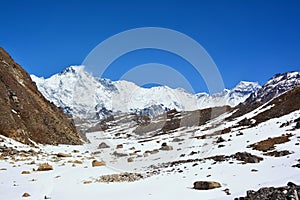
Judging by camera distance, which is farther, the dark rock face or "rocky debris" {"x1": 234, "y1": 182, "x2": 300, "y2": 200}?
the dark rock face

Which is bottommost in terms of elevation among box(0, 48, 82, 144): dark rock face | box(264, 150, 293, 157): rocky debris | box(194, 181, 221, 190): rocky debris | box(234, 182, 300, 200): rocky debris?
box(234, 182, 300, 200): rocky debris

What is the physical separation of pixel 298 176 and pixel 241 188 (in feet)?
10.4

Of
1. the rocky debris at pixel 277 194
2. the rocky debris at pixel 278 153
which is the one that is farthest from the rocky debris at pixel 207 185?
the rocky debris at pixel 278 153

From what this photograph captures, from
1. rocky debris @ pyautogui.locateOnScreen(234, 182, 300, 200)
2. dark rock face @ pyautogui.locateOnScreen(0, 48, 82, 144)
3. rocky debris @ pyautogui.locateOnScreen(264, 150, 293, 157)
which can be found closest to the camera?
rocky debris @ pyautogui.locateOnScreen(234, 182, 300, 200)

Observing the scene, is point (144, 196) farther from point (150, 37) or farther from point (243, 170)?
point (150, 37)

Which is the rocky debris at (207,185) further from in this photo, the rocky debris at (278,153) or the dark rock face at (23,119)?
the dark rock face at (23,119)

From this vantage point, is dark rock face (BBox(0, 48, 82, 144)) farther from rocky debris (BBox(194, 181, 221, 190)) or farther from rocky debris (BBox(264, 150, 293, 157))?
rocky debris (BBox(264, 150, 293, 157))

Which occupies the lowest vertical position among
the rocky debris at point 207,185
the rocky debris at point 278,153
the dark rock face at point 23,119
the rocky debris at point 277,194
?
the rocky debris at point 277,194

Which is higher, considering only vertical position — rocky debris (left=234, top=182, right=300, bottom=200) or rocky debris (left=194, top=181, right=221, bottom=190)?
rocky debris (left=194, top=181, right=221, bottom=190)

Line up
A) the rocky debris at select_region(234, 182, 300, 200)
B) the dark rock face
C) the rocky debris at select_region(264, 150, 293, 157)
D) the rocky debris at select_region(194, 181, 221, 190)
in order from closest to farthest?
the rocky debris at select_region(234, 182, 300, 200) < the rocky debris at select_region(194, 181, 221, 190) < the rocky debris at select_region(264, 150, 293, 157) < the dark rock face

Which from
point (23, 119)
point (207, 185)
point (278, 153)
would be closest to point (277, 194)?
point (207, 185)

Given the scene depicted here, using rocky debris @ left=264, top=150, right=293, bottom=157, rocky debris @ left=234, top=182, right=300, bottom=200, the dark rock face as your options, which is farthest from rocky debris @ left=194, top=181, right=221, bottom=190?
the dark rock face

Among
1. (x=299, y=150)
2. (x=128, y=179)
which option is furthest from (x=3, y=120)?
(x=299, y=150)

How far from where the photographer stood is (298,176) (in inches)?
624
